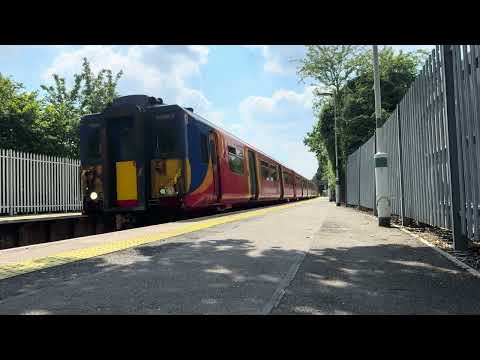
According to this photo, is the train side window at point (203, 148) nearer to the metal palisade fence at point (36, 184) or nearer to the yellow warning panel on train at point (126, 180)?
the yellow warning panel on train at point (126, 180)

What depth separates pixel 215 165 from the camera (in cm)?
1265

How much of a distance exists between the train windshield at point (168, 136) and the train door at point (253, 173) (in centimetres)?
753

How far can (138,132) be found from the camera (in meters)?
10.2

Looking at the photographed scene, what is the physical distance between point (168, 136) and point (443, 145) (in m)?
6.65

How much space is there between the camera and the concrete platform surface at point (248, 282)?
3086mm

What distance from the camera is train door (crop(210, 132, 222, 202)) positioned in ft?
41.0

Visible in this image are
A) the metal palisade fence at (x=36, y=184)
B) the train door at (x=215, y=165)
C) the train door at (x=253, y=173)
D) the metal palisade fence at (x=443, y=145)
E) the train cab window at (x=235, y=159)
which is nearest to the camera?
the metal palisade fence at (x=443, y=145)

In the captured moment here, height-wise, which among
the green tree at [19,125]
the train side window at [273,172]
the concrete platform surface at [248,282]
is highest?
the green tree at [19,125]

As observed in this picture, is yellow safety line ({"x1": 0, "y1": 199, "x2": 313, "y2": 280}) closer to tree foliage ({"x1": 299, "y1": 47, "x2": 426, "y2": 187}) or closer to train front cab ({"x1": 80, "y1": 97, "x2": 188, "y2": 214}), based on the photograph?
train front cab ({"x1": 80, "y1": 97, "x2": 188, "y2": 214})

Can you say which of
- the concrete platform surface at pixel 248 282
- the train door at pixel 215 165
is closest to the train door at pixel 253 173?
the train door at pixel 215 165

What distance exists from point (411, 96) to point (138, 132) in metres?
6.59

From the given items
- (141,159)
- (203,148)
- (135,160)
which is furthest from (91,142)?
(203,148)
